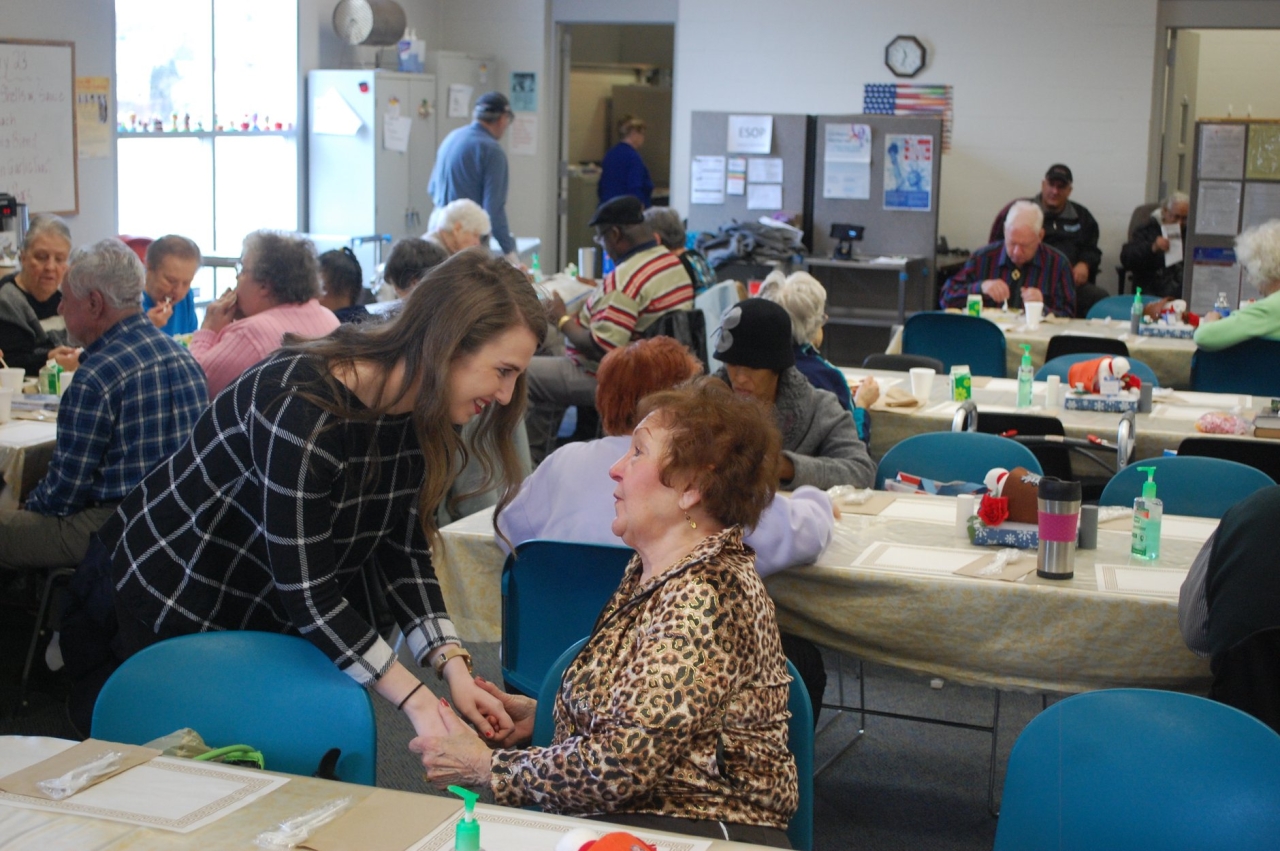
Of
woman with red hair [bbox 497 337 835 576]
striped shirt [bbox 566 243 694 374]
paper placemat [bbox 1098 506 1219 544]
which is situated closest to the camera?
woman with red hair [bbox 497 337 835 576]

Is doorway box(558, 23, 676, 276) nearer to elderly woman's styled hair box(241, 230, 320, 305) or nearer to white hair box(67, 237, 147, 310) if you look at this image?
elderly woman's styled hair box(241, 230, 320, 305)

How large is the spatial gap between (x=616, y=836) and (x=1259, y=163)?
8294 millimetres

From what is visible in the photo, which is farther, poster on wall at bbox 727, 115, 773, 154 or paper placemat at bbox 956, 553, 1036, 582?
poster on wall at bbox 727, 115, 773, 154

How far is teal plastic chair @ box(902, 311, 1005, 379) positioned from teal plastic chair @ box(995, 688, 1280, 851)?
177 inches

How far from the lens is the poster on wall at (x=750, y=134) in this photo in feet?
33.1

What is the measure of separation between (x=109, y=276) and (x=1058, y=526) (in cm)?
242

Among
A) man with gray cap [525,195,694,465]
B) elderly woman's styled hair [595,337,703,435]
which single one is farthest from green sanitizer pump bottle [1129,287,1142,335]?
elderly woman's styled hair [595,337,703,435]

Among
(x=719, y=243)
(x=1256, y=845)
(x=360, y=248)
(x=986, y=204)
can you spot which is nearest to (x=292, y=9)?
(x=360, y=248)

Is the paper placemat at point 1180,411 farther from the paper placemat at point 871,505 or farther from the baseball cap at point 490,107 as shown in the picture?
the baseball cap at point 490,107

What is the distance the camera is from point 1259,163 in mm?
8484

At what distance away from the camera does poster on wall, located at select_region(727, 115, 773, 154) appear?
10094mm

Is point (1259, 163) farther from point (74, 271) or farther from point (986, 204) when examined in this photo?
point (74, 271)

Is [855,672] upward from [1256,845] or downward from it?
downward

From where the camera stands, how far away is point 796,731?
207 centimetres
